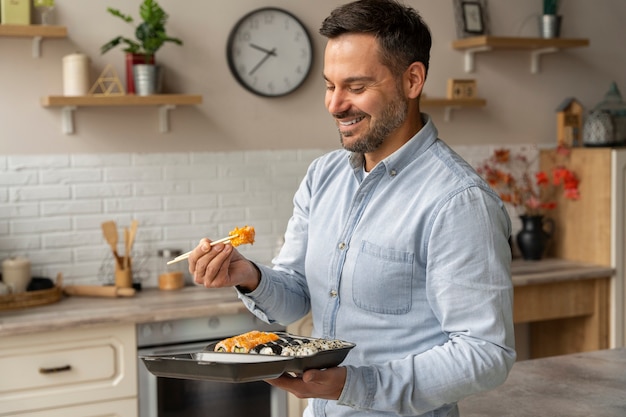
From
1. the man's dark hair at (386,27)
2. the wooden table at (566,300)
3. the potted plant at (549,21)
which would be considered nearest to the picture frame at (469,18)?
the potted plant at (549,21)

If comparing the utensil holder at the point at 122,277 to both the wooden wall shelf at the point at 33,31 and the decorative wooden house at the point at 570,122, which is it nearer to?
the wooden wall shelf at the point at 33,31

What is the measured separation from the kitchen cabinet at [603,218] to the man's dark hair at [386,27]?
3.11 meters

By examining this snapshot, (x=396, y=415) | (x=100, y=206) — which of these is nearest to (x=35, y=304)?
(x=100, y=206)

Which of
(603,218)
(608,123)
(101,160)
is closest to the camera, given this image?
(101,160)

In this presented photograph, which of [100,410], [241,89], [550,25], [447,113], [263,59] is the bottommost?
[100,410]

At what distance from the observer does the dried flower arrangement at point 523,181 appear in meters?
5.12

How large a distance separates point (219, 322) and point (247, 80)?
4.51 ft

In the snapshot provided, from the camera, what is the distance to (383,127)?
6.56 feet

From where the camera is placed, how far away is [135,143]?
4.38 m

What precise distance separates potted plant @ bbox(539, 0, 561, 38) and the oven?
2.56 meters

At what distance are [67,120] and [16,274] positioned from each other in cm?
78

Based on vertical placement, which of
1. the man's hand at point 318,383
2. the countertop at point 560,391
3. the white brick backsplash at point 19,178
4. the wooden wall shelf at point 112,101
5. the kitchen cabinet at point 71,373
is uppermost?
the wooden wall shelf at point 112,101

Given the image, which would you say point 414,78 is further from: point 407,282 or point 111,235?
point 111,235

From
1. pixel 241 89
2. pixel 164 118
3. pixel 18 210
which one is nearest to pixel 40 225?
pixel 18 210
